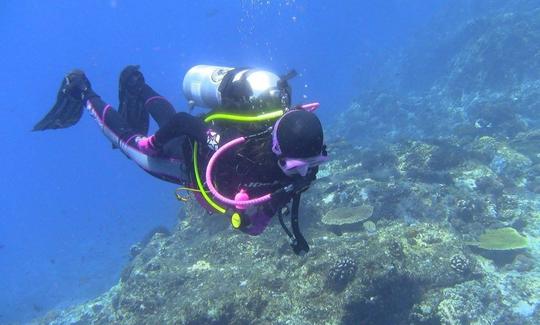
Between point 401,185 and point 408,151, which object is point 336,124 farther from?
point 401,185

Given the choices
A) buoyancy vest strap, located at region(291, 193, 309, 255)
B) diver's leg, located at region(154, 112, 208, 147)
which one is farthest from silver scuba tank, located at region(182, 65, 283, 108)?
buoyancy vest strap, located at region(291, 193, 309, 255)

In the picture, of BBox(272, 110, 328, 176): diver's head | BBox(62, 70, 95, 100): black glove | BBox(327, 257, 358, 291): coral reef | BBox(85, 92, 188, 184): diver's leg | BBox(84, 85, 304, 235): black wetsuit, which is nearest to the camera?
BBox(272, 110, 328, 176): diver's head

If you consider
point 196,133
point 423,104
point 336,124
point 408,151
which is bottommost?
point 336,124

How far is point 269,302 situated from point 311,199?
5212 mm

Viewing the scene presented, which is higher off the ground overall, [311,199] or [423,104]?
[311,199]

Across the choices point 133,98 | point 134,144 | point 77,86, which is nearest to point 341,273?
point 134,144

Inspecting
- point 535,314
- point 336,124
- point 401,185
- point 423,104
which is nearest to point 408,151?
point 401,185

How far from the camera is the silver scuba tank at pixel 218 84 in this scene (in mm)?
4668

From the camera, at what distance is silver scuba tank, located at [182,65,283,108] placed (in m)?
4.67

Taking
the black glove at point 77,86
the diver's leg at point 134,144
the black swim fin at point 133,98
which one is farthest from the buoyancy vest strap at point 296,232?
the black glove at point 77,86

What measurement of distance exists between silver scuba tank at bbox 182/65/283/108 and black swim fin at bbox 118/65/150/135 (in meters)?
1.79

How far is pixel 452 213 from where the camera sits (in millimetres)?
12414

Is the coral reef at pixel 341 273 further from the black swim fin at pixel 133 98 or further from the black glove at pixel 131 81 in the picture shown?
the black glove at pixel 131 81

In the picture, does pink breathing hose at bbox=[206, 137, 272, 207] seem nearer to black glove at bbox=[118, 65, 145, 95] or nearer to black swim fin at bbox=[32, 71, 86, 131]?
black glove at bbox=[118, 65, 145, 95]
